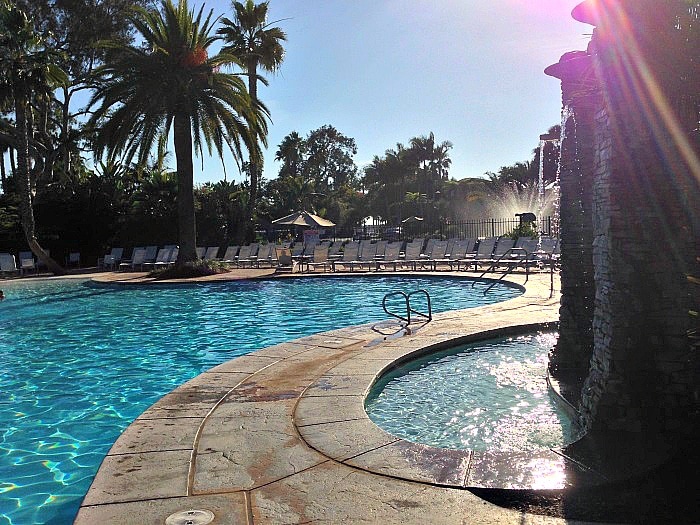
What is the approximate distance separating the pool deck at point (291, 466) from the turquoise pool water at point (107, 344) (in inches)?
29.7

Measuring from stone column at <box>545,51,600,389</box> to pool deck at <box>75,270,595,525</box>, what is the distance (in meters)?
1.99

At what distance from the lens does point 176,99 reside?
1939 cm

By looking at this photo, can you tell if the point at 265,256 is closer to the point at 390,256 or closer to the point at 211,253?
the point at 211,253

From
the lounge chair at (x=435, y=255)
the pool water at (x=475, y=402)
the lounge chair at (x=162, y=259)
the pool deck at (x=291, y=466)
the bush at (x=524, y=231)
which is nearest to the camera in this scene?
the pool deck at (x=291, y=466)

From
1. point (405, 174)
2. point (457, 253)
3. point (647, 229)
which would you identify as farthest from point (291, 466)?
point (405, 174)

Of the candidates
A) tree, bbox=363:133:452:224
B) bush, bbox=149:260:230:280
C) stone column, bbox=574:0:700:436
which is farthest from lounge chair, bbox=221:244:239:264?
tree, bbox=363:133:452:224

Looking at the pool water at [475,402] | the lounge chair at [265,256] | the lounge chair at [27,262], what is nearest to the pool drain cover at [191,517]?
the pool water at [475,402]

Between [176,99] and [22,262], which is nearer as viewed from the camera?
[176,99]

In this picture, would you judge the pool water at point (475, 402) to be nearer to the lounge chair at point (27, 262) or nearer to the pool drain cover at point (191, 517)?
the pool drain cover at point (191, 517)

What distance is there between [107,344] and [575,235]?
7.30 metres

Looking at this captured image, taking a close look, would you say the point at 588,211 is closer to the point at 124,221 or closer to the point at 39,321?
the point at 39,321

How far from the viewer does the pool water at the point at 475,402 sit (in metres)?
4.66

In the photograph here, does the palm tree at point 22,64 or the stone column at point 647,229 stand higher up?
the palm tree at point 22,64

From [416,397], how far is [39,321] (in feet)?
31.5
